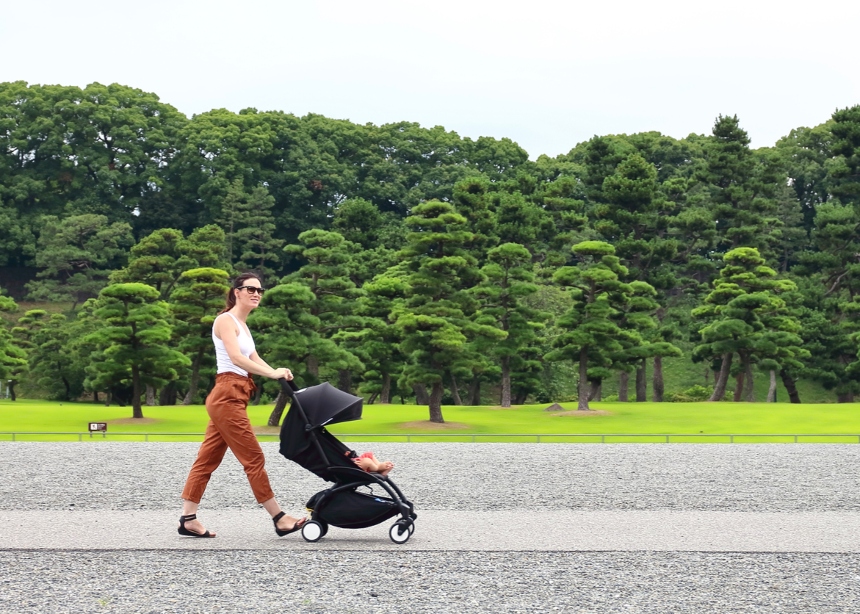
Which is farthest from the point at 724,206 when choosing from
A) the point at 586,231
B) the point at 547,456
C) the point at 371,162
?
the point at 547,456

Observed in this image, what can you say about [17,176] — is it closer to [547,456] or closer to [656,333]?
[656,333]

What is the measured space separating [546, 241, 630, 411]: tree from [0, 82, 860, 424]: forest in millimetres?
104

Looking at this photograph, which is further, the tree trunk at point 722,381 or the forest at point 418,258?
the tree trunk at point 722,381

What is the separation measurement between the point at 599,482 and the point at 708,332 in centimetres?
3062

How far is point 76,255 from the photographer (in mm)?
60938

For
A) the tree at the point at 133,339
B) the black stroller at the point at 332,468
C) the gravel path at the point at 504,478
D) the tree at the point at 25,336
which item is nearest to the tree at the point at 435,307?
the tree at the point at 133,339

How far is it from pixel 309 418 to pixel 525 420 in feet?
87.5

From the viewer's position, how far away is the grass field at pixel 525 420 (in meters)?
29.2

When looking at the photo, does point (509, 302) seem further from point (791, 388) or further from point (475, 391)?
point (791, 388)

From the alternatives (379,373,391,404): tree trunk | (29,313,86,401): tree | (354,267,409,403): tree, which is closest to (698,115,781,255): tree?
(354,267,409,403): tree

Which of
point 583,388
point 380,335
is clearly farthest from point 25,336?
point 583,388

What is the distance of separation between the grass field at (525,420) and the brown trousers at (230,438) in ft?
63.1

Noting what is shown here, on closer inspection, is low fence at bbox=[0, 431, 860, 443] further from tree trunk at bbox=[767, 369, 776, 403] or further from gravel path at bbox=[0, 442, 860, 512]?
tree trunk at bbox=[767, 369, 776, 403]

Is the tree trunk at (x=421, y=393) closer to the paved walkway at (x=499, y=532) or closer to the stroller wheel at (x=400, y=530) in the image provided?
the paved walkway at (x=499, y=532)
